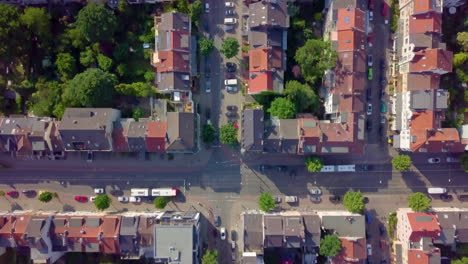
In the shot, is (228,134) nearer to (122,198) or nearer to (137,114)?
(137,114)

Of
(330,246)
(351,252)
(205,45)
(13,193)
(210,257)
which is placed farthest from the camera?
(13,193)

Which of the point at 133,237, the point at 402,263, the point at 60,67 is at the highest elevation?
the point at 60,67

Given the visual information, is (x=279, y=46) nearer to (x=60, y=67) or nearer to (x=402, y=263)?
(x=60, y=67)

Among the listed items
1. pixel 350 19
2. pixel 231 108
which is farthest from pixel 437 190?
pixel 231 108

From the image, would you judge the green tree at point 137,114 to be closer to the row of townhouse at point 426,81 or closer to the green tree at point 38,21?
the green tree at point 38,21

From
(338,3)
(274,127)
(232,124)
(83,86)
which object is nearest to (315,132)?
(274,127)

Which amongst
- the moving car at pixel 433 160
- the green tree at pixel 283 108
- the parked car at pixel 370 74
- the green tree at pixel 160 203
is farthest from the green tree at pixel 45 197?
the moving car at pixel 433 160
